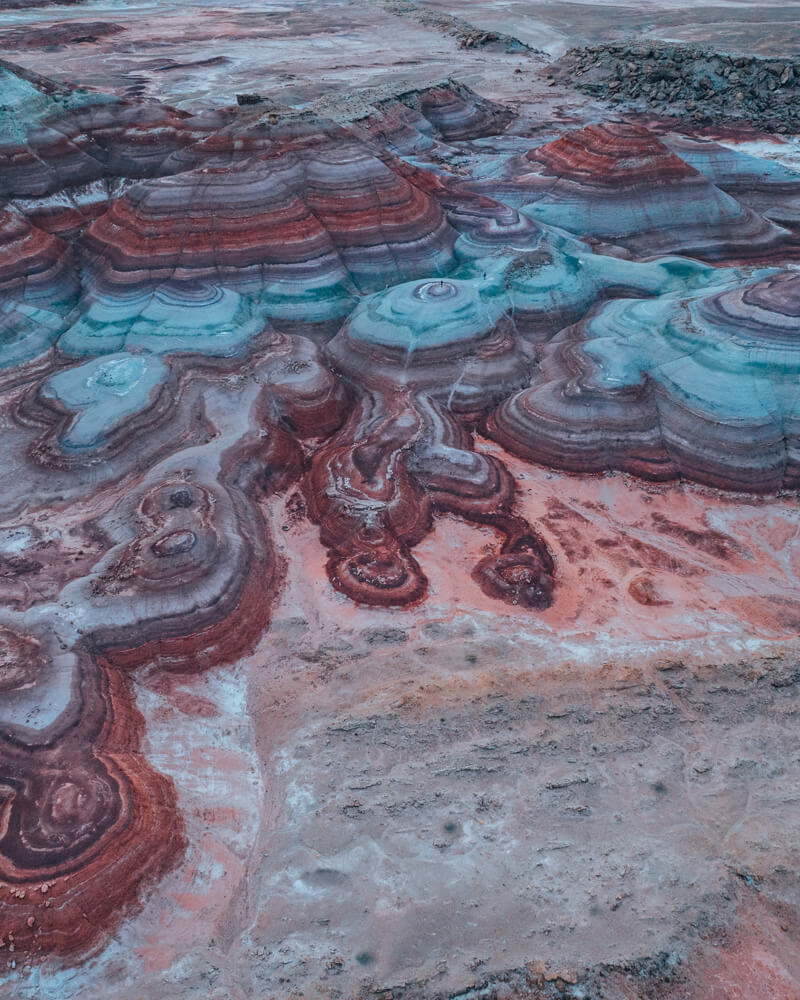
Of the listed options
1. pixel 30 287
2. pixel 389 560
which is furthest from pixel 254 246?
pixel 389 560

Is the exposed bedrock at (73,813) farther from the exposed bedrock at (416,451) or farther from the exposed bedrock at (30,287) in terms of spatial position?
the exposed bedrock at (30,287)

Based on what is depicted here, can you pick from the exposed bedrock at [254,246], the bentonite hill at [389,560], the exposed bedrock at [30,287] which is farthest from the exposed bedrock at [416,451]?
the exposed bedrock at [30,287]

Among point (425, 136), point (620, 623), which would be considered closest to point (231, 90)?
point (425, 136)

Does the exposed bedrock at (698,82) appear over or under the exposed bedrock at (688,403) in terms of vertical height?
over

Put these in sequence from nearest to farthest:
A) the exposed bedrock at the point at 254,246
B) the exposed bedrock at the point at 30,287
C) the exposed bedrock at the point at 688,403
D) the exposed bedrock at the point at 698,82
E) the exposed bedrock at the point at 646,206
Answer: the exposed bedrock at the point at 688,403, the exposed bedrock at the point at 30,287, the exposed bedrock at the point at 254,246, the exposed bedrock at the point at 646,206, the exposed bedrock at the point at 698,82

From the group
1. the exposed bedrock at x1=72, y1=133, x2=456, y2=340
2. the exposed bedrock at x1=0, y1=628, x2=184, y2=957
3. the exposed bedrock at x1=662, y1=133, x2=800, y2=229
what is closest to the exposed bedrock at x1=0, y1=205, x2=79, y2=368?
the exposed bedrock at x1=72, y1=133, x2=456, y2=340
